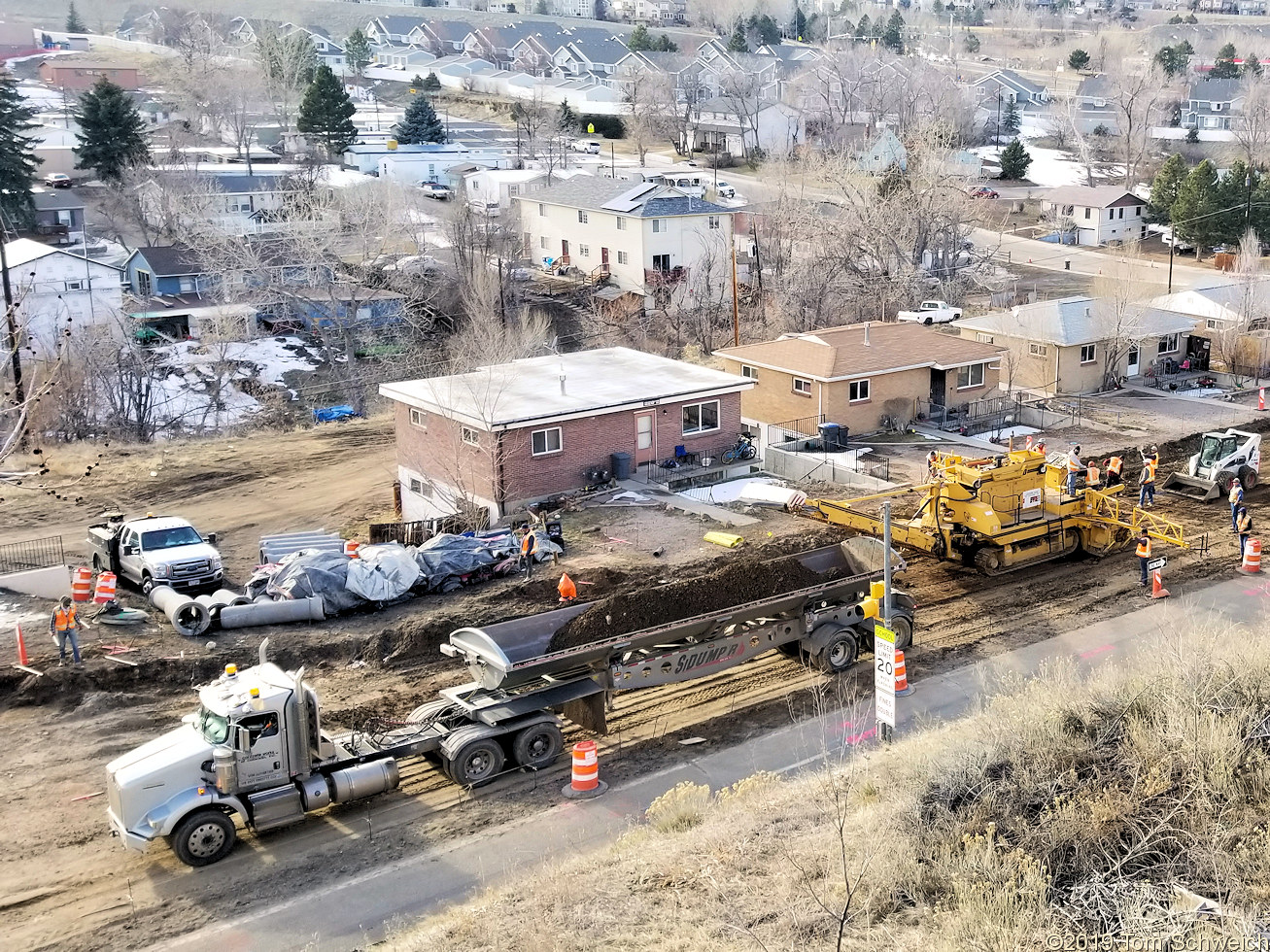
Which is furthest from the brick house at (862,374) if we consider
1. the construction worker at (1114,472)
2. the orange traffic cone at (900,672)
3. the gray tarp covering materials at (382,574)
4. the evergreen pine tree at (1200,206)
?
the evergreen pine tree at (1200,206)

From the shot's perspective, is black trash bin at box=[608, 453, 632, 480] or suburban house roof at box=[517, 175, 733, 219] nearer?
black trash bin at box=[608, 453, 632, 480]

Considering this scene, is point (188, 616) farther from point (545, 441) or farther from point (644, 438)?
point (644, 438)

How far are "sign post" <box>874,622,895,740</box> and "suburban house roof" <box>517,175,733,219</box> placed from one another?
52.0 meters

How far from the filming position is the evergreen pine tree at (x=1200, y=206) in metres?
76.8

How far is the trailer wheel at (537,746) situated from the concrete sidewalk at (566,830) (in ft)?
3.65

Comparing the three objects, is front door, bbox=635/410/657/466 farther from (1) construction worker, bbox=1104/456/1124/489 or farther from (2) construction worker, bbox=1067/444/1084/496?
(1) construction worker, bbox=1104/456/1124/489

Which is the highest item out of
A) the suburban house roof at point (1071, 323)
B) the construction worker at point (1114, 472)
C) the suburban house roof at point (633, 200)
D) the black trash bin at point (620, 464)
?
the suburban house roof at point (633, 200)

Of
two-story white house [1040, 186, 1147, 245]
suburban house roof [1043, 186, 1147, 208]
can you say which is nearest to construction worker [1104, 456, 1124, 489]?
two-story white house [1040, 186, 1147, 245]

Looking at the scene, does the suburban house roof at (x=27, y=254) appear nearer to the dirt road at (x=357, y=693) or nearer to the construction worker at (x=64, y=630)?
the dirt road at (x=357, y=693)

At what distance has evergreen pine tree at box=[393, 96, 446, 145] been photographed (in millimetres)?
112125

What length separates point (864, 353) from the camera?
134 ft

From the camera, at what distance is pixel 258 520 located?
3416 cm

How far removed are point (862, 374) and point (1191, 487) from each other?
10105 millimetres

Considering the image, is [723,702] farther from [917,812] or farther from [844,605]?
[917,812]
